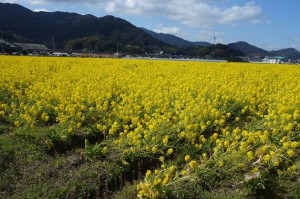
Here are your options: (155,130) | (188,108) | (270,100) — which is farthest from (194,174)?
(270,100)

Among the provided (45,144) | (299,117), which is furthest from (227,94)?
(45,144)

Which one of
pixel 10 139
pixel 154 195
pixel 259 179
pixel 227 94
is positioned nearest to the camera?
pixel 154 195

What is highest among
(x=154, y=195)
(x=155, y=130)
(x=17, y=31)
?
(x=17, y=31)

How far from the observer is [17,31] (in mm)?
185250

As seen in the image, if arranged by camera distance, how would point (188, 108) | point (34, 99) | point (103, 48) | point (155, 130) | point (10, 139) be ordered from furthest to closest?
point (103, 48)
point (34, 99)
point (188, 108)
point (10, 139)
point (155, 130)

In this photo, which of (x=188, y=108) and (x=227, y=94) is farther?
(x=227, y=94)

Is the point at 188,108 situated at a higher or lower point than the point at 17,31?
lower

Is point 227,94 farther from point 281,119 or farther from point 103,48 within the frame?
point 103,48

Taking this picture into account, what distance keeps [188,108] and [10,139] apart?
3789mm

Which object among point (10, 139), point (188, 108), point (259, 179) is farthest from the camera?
point (188, 108)

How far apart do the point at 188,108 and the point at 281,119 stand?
6.36ft

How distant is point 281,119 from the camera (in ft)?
22.3

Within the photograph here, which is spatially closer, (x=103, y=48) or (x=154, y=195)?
(x=154, y=195)

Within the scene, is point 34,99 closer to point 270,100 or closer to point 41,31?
point 270,100
